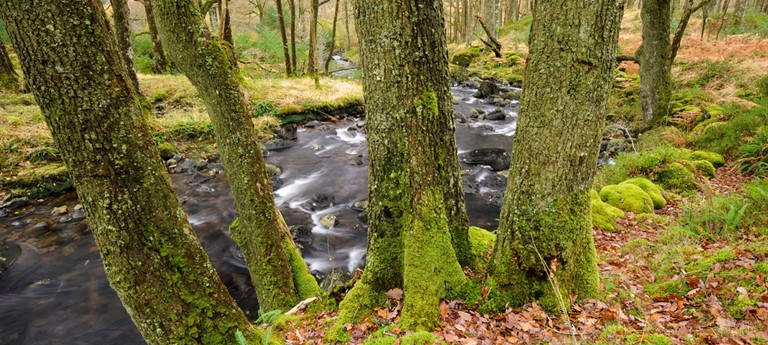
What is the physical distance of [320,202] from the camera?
970 cm

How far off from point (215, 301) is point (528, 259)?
8.18 ft

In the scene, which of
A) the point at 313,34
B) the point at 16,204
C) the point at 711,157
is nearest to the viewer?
the point at 711,157

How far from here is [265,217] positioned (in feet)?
15.5

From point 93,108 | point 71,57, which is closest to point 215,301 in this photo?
Result: point 93,108

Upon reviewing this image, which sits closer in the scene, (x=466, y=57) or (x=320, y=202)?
(x=320, y=202)

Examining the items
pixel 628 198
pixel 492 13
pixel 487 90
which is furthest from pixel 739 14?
pixel 628 198

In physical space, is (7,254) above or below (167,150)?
below

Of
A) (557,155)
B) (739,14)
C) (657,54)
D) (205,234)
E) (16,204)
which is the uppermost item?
(739,14)

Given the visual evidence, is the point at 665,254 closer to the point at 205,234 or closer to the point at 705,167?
the point at 705,167

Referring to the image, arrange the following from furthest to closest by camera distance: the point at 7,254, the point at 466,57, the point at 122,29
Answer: the point at 466,57
the point at 122,29
the point at 7,254

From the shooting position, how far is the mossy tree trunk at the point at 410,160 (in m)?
3.10

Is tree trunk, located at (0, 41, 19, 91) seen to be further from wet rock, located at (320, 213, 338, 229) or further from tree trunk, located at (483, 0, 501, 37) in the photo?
tree trunk, located at (483, 0, 501, 37)

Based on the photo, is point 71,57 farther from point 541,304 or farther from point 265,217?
point 541,304

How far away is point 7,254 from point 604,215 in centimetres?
1089
